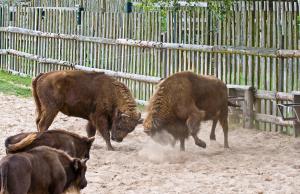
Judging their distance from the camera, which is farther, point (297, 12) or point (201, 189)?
point (297, 12)

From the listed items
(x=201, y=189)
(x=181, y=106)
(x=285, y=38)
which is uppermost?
(x=285, y=38)

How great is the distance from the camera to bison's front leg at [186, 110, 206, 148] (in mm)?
12992

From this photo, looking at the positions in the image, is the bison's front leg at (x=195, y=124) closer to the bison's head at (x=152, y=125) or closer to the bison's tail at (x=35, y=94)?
the bison's head at (x=152, y=125)

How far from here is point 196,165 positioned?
12148 millimetres

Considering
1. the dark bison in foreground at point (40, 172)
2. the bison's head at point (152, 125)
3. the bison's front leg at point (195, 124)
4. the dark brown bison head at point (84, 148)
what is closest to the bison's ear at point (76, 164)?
the dark bison in foreground at point (40, 172)

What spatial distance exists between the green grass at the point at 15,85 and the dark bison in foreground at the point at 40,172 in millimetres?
11081

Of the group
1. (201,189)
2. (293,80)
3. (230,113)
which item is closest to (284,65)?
(293,80)

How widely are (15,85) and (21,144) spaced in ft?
41.9

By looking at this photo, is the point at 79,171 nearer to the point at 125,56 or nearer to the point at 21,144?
the point at 21,144

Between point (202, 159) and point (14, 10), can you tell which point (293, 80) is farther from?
point (14, 10)

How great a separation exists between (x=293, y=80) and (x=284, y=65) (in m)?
0.34

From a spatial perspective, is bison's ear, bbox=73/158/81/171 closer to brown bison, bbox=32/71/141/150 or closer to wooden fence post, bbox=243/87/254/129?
brown bison, bbox=32/71/141/150

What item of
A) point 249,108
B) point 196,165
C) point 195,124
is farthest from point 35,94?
point 249,108

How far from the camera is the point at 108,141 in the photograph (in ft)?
45.1
